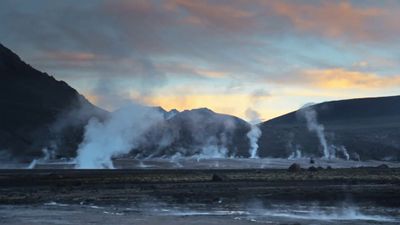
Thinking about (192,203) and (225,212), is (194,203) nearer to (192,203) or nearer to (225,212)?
(192,203)

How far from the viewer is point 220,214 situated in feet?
124

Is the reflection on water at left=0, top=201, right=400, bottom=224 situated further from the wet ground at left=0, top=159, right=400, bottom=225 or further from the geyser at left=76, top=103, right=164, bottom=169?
the geyser at left=76, top=103, right=164, bottom=169

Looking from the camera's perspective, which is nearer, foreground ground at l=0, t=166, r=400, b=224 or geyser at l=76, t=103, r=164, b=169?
foreground ground at l=0, t=166, r=400, b=224

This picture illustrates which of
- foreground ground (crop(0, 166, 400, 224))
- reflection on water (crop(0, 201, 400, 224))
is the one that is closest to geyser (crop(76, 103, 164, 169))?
foreground ground (crop(0, 166, 400, 224))

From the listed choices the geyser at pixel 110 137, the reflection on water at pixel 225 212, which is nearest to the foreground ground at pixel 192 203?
the reflection on water at pixel 225 212

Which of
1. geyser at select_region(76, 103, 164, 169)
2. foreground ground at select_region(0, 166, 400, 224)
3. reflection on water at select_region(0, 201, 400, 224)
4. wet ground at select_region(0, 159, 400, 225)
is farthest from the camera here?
geyser at select_region(76, 103, 164, 169)

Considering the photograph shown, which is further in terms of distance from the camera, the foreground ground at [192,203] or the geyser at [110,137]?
the geyser at [110,137]

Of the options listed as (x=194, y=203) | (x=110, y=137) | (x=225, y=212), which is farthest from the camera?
(x=110, y=137)

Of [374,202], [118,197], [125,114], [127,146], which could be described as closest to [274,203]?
[374,202]

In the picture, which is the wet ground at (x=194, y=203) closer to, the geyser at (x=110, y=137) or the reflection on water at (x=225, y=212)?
the reflection on water at (x=225, y=212)

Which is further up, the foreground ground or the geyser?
the geyser

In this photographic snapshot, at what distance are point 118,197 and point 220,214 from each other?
15353 millimetres

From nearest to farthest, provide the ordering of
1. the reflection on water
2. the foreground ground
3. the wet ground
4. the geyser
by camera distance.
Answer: the reflection on water → the wet ground → the foreground ground → the geyser

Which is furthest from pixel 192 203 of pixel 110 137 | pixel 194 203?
pixel 110 137
